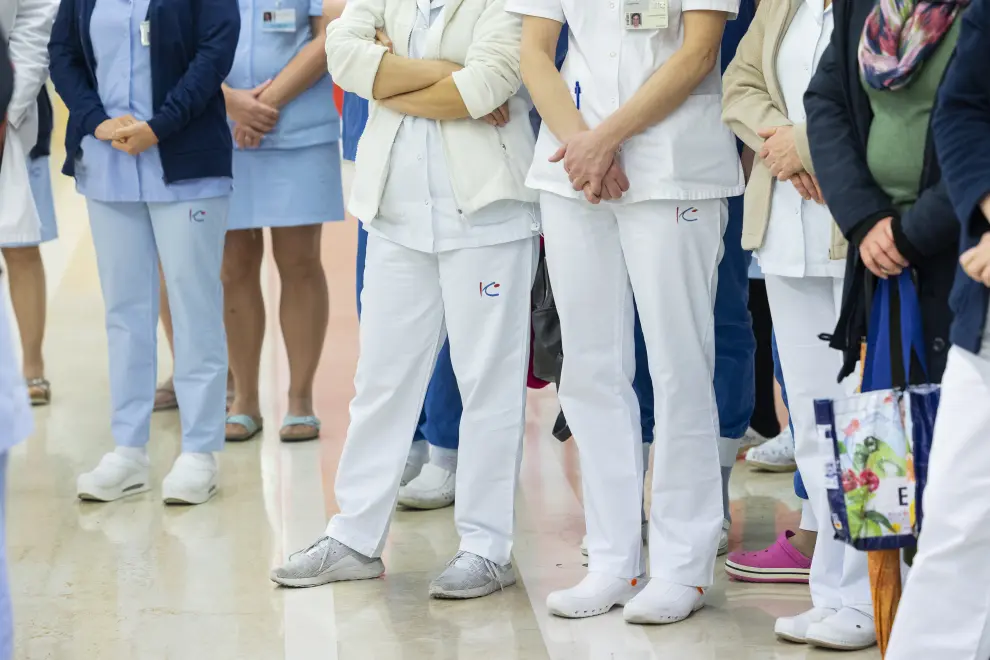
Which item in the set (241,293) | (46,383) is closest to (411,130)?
(241,293)

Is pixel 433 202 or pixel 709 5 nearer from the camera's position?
pixel 709 5

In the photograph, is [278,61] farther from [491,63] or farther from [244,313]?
[491,63]

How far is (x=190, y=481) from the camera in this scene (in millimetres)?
4293

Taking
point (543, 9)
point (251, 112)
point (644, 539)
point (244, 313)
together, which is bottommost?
point (644, 539)

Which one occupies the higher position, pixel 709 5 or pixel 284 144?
pixel 709 5

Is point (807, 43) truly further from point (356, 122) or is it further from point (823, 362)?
Answer: point (356, 122)

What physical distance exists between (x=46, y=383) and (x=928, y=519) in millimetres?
4080

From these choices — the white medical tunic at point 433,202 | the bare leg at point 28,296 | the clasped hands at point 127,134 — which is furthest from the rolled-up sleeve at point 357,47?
the bare leg at point 28,296

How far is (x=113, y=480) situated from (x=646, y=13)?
226cm

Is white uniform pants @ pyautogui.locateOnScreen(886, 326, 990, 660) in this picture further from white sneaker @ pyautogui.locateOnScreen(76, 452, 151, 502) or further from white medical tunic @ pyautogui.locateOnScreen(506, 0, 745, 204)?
white sneaker @ pyautogui.locateOnScreen(76, 452, 151, 502)

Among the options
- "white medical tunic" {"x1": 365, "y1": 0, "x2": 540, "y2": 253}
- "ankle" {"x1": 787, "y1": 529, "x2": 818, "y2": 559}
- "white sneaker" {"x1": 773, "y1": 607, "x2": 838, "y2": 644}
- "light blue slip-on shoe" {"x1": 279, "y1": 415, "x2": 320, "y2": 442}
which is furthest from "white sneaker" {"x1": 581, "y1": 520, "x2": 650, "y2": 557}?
"light blue slip-on shoe" {"x1": 279, "y1": 415, "x2": 320, "y2": 442}

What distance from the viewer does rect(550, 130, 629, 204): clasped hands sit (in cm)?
306

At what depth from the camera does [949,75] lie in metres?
2.34

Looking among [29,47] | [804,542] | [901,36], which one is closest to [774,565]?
[804,542]
